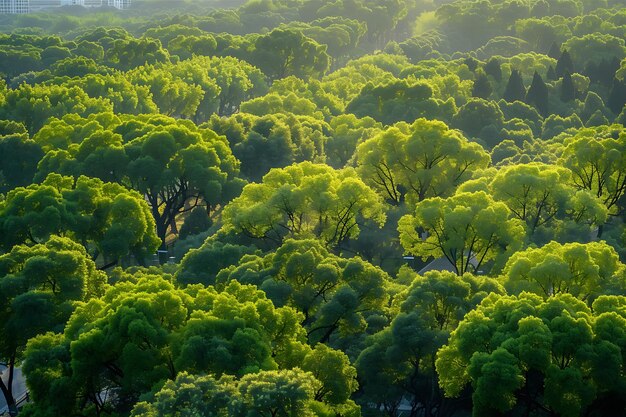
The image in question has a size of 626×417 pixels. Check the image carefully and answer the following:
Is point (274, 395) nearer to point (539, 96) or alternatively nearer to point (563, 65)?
point (539, 96)

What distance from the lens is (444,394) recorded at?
1409 inches

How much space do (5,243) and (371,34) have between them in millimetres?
114508

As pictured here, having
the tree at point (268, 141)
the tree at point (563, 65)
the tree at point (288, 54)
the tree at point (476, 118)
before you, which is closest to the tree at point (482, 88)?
the tree at point (476, 118)

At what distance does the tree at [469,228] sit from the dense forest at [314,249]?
0.40 feet

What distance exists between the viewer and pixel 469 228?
4712cm

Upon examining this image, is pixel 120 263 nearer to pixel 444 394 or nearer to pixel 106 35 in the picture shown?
pixel 444 394

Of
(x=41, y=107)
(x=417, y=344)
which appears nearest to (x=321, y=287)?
(x=417, y=344)

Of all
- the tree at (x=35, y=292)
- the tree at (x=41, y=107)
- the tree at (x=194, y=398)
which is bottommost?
the tree at (x=41, y=107)

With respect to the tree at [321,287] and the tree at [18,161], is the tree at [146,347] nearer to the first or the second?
the tree at [321,287]

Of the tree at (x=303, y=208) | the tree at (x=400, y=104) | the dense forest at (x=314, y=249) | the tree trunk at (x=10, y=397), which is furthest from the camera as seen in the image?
the tree at (x=400, y=104)

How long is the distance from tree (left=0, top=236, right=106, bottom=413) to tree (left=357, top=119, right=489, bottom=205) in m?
23.8

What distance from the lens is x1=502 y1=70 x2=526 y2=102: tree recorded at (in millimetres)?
96250

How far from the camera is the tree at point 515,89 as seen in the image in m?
96.2

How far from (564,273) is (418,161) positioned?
806 inches
